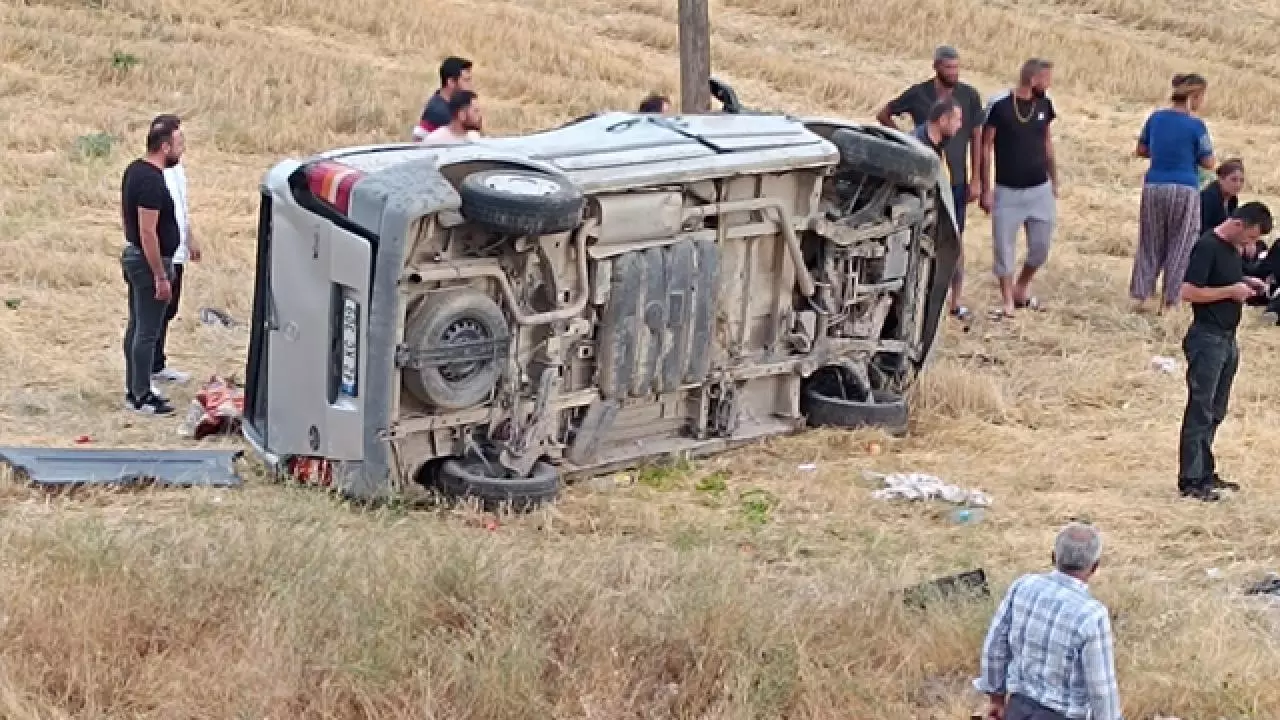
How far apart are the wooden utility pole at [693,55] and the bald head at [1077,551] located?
10.1 meters

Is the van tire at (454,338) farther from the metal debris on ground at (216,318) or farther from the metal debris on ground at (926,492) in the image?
the metal debris on ground at (216,318)

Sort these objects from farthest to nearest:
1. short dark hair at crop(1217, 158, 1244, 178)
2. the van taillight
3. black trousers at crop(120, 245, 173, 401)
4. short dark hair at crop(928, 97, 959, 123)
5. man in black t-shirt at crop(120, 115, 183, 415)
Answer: short dark hair at crop(1217, 158, 1244, 178) < short dark hair at crop(928, 97, 959, 123) < black trousers at crop(120, 245, 173, 401) < man in black t-shirt at crop(120, 115, 183, 415) < the van taillight

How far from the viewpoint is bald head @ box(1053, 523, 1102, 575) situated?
17.3 feet

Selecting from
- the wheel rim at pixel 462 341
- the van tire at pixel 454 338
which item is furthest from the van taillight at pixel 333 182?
the wheel rim at pixel 462 341

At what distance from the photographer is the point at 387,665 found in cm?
608

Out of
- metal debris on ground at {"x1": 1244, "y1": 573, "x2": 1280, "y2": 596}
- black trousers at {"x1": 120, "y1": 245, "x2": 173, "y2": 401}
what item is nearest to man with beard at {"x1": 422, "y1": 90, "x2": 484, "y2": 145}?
black trousers at {"x1": 120, "y1": 245, "x2": 173, "y2": 401}

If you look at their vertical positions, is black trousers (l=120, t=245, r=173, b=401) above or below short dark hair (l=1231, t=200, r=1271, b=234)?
below

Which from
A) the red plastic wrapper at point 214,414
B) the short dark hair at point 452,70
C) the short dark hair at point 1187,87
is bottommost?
the red plastic wrapper at point 214,414

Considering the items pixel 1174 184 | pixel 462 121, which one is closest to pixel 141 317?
pixel 462 121

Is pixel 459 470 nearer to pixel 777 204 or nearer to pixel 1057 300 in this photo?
pixel 777 204

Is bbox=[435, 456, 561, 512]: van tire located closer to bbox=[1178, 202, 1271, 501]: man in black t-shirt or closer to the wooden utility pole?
bbox=[1178, 202, 1271, 501]: man in black t-shirt

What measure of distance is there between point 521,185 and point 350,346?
103cm

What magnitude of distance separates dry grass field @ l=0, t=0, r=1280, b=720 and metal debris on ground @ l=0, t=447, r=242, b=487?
0.64 ft

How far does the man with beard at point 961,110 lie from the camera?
12578mm
